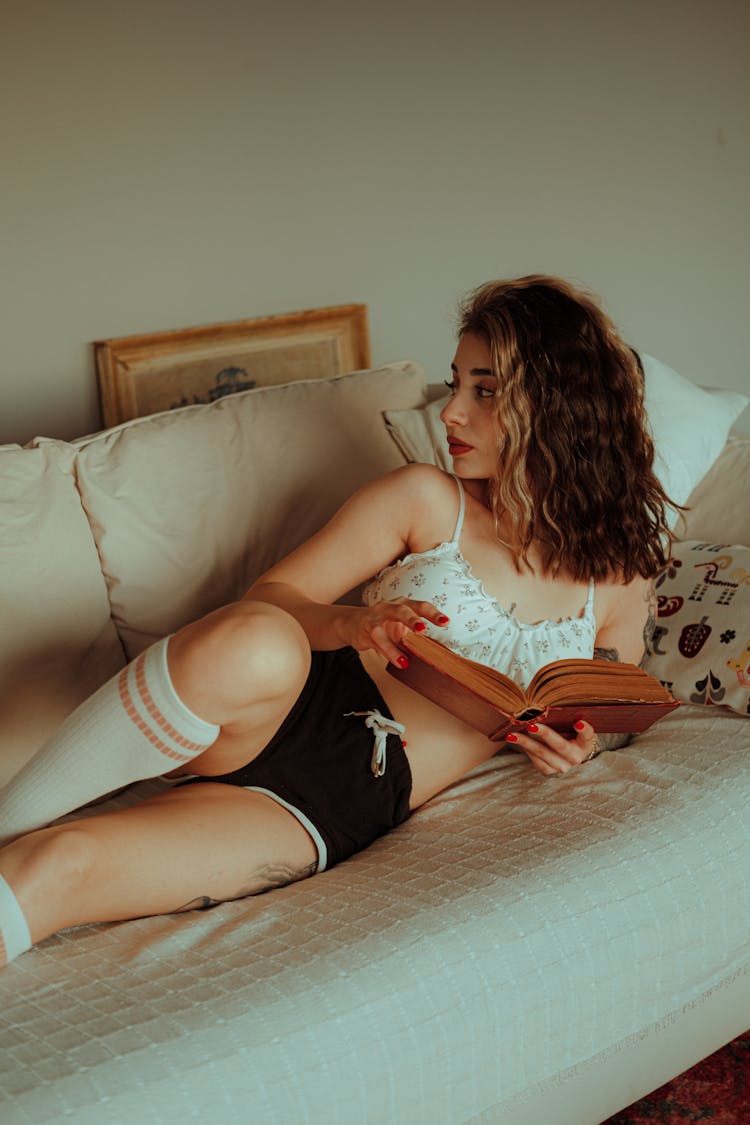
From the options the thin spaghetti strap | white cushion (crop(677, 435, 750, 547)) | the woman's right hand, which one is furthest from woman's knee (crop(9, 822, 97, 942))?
white cushion (crop(677, 435, 750, 547))

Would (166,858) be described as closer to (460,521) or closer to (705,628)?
(460,521)

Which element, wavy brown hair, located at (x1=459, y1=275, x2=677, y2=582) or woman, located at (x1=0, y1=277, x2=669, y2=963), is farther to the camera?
wavy brown hair, located at (x1=459, y1=275, x2=677, y2=582)

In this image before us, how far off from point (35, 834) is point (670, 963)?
77 centimetres

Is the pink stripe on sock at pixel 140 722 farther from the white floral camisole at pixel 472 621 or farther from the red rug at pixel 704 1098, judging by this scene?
the red rug at pixel 704 1098

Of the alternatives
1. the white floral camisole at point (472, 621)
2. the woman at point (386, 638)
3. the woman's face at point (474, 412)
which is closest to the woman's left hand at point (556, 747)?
the woman at point (386, 638)

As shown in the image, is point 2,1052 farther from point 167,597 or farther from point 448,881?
point 167,597

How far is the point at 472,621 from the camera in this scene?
1.70m

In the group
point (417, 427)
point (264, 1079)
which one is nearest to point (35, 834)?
point (264, 1079)

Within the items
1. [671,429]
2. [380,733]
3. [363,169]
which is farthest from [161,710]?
[363,169]

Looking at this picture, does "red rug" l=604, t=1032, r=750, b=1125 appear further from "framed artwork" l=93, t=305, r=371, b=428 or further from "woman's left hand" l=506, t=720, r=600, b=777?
"framed artwork" l=93, t=305, r=371, b=428

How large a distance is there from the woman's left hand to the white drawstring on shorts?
0.17m

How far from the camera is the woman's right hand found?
1.39 m

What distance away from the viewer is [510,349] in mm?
1680

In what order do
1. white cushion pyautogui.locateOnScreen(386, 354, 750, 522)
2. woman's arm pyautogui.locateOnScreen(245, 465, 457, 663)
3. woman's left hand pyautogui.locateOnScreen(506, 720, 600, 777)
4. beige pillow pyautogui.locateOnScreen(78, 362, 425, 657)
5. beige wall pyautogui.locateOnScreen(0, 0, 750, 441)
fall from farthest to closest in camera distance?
beige wall pyautogui.locateOnScreen(0, 0, 750, 441) → white cushion pyautogui.locateOnScreen(386, 354, 750, 522) → beige pillow pyautogui.locateOnScreen(78, 362, 425, 657) → woman's arm pyautogui.locateOnScreen(245, 465, 457, 663) → woman's left hand pyautogui.locateOnScreen(506, 720, 600, 777)
